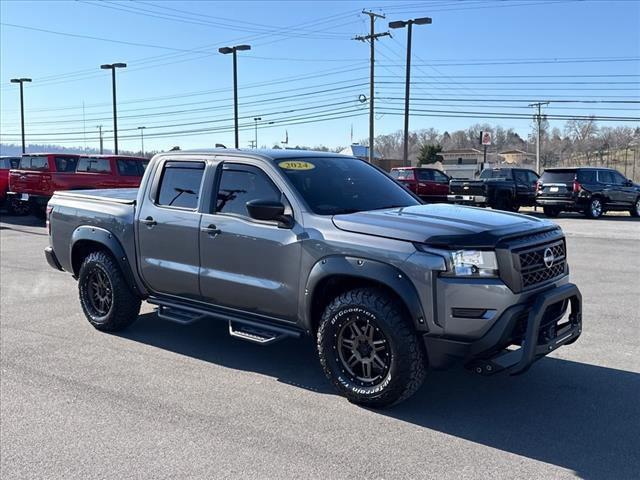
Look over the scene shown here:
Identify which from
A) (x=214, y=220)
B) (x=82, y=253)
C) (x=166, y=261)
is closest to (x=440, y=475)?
(x=214, y=220)

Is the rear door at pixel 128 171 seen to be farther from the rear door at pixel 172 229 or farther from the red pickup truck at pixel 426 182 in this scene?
the rear door at pixel 172 229

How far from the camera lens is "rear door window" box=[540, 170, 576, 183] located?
69.5 ft

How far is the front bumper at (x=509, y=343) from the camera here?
400cm

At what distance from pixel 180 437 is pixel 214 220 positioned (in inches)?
77.8

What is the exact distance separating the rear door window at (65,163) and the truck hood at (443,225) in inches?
633

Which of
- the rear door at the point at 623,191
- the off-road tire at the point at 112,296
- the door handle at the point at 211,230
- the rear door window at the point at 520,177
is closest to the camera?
the door handle at the point at 211,230

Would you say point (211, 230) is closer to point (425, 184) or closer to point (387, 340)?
point (387, 340)

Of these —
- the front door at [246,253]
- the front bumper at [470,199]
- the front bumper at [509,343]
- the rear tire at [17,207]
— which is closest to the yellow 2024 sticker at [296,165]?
the front door at [246,253]

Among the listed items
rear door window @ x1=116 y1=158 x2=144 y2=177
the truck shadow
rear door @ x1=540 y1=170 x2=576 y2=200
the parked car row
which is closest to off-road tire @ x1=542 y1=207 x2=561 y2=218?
the parked car row

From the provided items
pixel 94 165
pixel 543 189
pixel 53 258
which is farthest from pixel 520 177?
pixel 53 258

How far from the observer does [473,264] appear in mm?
4082

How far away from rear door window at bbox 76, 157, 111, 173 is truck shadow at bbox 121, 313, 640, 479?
13.5 m

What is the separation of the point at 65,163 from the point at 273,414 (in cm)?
1662

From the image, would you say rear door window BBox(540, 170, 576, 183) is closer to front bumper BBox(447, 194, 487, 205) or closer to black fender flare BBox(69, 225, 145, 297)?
front bumper BBox(447, 194, 487, 205)
